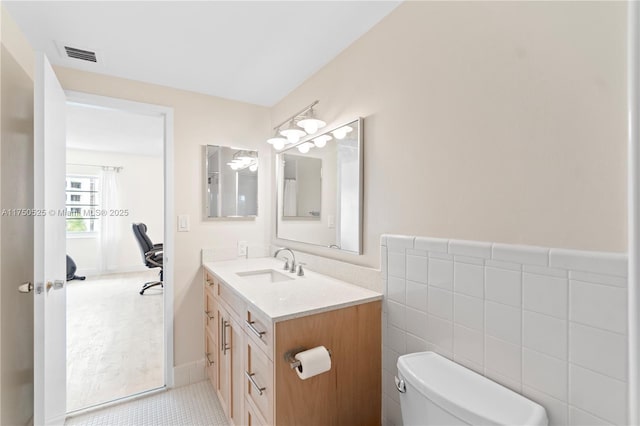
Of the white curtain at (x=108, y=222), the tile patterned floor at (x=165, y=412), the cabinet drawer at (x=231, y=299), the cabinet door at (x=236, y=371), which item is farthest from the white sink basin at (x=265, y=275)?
the white curtain at (x=108, y=222)

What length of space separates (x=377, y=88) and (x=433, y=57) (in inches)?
13.7

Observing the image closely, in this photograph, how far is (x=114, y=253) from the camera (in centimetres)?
577

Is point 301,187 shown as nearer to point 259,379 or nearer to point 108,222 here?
point 259,379

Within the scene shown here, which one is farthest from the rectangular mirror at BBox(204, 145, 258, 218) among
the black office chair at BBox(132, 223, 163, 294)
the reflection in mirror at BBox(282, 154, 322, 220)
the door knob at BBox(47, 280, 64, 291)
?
the black office chair at BBox(132, 223, 163, 294)

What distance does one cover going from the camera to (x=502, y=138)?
1010mm

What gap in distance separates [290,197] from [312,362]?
1478 mm

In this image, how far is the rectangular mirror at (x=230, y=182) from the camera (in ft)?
7.91

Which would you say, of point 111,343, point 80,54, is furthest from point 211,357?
point 80,54

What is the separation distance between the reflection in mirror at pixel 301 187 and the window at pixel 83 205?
16.6ft

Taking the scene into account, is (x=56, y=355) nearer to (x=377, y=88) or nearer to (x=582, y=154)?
(x=377, y=88)

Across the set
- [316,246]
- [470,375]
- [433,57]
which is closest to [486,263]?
[470,375]

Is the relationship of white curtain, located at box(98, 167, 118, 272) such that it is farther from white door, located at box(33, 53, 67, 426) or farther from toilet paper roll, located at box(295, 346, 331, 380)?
toilet paper roll, located at box(295, 346, 331, 380)

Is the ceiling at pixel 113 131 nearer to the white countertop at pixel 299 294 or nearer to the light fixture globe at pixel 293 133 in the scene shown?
the light fixture globe at pixel 293 133

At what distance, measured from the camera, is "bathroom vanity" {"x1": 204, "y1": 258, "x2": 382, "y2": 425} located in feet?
3.76
